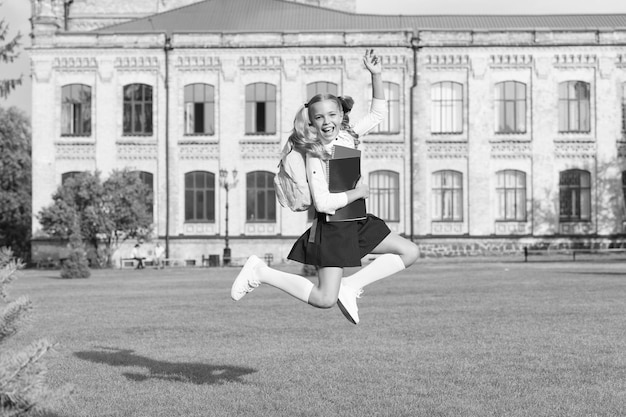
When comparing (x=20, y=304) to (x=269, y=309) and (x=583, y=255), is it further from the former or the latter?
(x=583, y=255)

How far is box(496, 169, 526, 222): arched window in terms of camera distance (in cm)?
4766

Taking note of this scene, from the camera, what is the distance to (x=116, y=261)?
1871 inches

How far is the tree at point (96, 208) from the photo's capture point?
1718 inches

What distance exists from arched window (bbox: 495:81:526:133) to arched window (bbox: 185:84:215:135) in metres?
14.3

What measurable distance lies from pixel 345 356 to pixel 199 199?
38399mm

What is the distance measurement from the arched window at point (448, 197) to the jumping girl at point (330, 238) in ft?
131

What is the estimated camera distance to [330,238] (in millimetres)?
7645

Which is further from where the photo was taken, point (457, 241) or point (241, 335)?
point (457, 241)

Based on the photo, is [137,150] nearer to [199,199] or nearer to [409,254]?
[199,199]

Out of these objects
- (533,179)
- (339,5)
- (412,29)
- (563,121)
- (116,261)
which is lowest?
(116,261)

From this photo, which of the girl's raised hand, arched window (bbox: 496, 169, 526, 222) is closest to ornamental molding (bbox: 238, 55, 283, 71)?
arched window (bbox: 496, 169, 526, 222)

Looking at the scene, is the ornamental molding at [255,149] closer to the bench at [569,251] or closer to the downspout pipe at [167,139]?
the downspout pipe at [167,139]

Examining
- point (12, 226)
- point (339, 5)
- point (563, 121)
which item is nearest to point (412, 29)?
point (563, 121)

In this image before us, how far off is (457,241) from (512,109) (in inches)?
281
